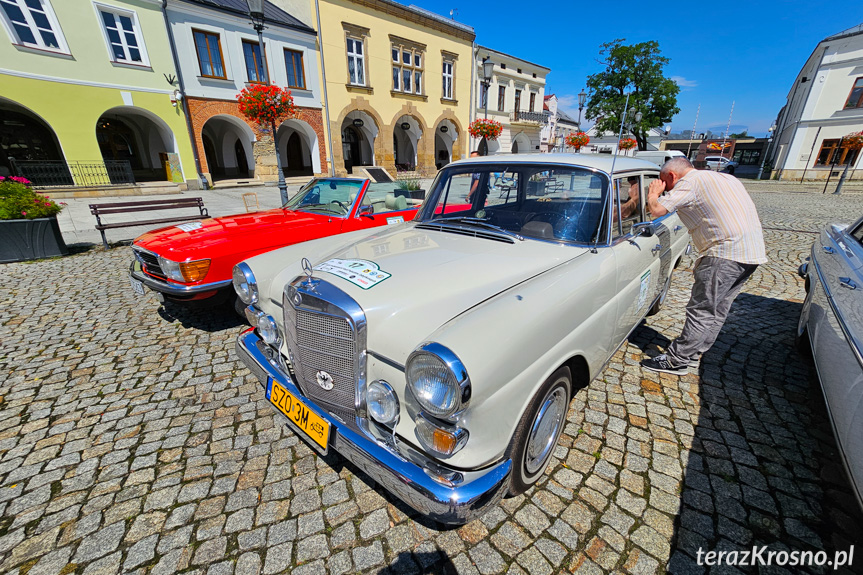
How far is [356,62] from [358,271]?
22.9m

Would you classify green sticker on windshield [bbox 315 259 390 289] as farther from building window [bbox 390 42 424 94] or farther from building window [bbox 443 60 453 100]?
building window [bbox 443 60 453 100]

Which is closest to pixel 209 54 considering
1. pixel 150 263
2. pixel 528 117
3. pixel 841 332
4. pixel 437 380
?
pixel 150 263

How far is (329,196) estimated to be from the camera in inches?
199

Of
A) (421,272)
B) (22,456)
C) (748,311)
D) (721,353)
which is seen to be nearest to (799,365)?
(721,353)

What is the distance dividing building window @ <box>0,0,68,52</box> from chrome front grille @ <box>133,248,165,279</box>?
16.3 metres

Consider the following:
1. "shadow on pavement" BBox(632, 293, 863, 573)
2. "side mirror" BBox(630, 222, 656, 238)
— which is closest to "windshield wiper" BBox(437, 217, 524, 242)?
"side mirror" BBox(630, 222, 656, 238)

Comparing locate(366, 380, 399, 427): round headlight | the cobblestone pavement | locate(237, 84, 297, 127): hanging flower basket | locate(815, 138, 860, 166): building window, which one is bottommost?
the cobblestone pavement

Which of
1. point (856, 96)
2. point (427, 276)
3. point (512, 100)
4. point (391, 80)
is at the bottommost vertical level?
point (427, 276)

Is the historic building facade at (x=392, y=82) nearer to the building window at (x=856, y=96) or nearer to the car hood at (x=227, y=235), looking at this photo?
the car hood at (x=227, y=235)

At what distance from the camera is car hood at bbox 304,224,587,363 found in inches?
67.5

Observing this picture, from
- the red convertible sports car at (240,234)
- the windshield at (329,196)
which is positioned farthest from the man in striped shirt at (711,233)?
the windshield at (329,196)

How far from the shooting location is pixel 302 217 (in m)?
4.71

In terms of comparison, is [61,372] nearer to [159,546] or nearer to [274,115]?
[159,546]

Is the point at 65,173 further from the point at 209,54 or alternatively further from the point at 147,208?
the point at 147,208
